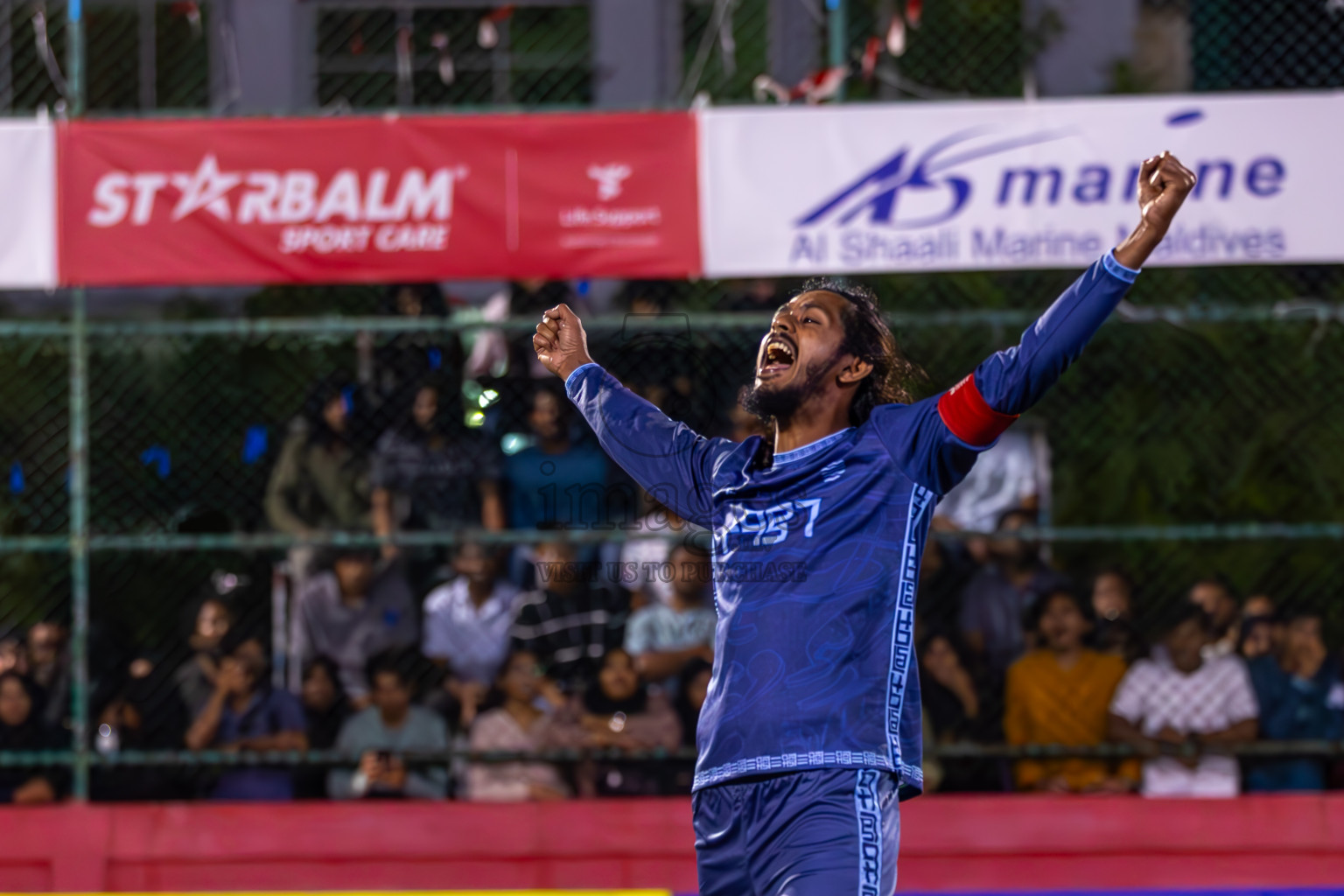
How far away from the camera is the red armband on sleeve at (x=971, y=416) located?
297cm

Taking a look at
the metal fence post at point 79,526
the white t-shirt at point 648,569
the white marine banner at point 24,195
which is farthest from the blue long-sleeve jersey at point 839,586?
the white marine banner at point 24,195

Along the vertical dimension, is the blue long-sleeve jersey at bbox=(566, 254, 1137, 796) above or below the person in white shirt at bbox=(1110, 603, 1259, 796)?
above

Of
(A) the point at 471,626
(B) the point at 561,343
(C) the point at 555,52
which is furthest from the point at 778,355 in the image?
(C) the point at 555,52

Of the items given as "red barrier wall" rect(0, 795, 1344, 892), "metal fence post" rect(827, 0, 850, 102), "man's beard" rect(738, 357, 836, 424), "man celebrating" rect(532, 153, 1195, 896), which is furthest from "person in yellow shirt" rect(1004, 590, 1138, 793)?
"man's beard" rect(738, 357, 836, 424)

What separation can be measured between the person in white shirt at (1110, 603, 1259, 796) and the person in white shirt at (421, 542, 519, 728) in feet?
8.30

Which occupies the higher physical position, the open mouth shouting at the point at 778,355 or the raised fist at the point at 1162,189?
the raised fist at the point at 1162,189

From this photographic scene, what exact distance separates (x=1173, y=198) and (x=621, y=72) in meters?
7.64

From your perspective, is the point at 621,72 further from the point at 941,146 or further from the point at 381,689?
the point at 381,689

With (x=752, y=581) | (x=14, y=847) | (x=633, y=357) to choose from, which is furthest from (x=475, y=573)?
(x=752, y=581)

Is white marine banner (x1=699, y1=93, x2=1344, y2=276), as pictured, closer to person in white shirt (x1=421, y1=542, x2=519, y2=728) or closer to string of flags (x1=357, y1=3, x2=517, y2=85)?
person in white shirt (x1=421, y1=542, x2=519, y2=728)

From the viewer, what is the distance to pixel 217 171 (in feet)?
20.7

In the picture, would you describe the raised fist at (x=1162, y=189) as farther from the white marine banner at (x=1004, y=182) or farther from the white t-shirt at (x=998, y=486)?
the white t-shirt at (x=998, y=486)

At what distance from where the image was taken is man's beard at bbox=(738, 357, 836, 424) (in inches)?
127

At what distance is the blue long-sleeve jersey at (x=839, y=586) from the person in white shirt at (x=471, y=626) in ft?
10.9
